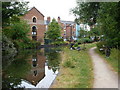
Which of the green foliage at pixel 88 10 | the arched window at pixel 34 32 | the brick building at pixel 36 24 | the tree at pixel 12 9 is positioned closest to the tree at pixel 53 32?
the brick building at pixel 36 24

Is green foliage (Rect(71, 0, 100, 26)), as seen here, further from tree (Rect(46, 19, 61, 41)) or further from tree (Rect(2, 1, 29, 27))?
tree (Rect(46, 19, 61, 41))

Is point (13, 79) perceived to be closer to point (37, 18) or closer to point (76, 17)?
point (76, 17)

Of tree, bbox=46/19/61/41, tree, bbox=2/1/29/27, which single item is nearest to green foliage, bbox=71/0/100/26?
tree, bbox=2/1/29/27

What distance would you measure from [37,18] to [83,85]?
3520 centimetres

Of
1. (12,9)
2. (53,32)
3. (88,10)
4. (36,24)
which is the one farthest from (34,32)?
(88,10)

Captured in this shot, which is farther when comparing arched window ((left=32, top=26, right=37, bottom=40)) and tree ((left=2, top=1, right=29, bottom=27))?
arched window ((left=32, top=26, right=37, bottom=40))

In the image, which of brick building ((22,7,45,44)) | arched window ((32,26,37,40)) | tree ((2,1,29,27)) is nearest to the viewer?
tree ((2,1,29,27))

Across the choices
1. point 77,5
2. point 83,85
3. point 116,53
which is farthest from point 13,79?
point 77,5

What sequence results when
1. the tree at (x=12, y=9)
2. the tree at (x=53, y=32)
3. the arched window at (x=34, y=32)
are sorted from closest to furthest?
1. the tree at (x=12, y=9)
2. the tree at (x=53, y=32)
3. the arched window at (x=34, y=32)

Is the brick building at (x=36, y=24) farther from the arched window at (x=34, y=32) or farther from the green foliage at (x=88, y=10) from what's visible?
the green foliage at (x=88, y=10)

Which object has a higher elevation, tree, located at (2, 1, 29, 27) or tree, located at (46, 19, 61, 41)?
tree, located at (2, 1, 29, 27)

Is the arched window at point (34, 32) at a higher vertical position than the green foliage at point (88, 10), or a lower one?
lower

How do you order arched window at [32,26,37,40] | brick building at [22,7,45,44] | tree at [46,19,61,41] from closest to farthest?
tree at [46,19,61,41], brick building at [22,7,45,44], arched window at [32,26,37,40]

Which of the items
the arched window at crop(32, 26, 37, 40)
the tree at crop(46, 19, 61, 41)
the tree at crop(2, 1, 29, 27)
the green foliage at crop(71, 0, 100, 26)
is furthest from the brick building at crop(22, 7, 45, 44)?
the green foliage at crop(71, 0, 100, 26)
